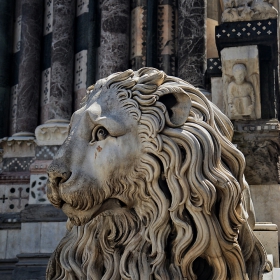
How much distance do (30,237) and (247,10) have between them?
4569 millimetres

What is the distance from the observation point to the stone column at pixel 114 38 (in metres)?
9.50

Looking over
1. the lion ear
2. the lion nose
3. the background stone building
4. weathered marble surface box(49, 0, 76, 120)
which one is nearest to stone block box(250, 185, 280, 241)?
the background stone building

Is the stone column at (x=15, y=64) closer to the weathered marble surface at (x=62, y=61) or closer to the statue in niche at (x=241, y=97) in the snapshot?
the weathered marble surface at (x=62, y=61)

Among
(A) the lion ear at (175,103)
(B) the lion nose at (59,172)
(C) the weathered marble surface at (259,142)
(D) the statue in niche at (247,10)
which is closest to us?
(B) the lion nose at (59,172)

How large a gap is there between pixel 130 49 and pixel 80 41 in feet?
3.91

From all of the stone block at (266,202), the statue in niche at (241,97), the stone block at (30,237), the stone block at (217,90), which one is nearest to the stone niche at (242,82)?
the statue in niche at (241,97)

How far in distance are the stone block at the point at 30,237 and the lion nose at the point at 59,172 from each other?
21.4 feet

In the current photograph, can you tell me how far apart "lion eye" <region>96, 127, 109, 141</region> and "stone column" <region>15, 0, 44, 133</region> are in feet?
27.4

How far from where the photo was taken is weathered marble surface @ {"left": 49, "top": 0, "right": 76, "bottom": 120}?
9.97 meters

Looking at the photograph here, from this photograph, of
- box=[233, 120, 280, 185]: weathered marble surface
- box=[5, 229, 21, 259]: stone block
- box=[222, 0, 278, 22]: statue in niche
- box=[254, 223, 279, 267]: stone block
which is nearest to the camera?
box=[254, 223, 279, 267]: stone block

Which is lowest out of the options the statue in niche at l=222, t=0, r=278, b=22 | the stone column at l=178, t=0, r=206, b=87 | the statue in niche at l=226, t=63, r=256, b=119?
the statue in niche at l=226, t=63, r=256, b=119

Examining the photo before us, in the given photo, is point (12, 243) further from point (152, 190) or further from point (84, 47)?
point (152, 190)

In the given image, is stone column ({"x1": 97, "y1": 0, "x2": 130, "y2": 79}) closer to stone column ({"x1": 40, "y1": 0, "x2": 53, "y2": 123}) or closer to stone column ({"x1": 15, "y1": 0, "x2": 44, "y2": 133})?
stone column ({"x1": 40, "y1": 0, "x2": 53, "y2": 123})

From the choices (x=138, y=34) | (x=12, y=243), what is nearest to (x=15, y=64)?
(x=138, y=34)
